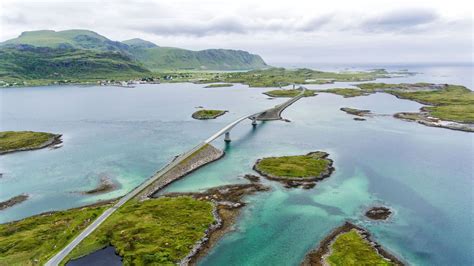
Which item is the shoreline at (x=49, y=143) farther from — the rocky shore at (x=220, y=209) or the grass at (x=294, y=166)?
the grass at (x=294, y=166)

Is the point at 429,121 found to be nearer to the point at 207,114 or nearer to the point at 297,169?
the point at 297,169

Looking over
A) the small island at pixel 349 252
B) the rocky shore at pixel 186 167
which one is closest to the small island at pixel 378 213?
the small island at pixel 349 252

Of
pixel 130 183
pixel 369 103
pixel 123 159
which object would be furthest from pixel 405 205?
pixel 369 103

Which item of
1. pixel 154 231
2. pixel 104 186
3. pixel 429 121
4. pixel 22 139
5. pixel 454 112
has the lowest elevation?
pixel 154 231

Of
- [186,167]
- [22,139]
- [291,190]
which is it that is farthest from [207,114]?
[291,190]

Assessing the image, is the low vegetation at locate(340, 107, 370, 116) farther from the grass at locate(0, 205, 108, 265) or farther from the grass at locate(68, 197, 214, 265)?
the grass at locate(0, 205, 108, 265)

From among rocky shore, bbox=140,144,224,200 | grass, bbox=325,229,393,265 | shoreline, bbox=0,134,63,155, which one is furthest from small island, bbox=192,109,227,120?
grass, bbox=325,229,393,265
